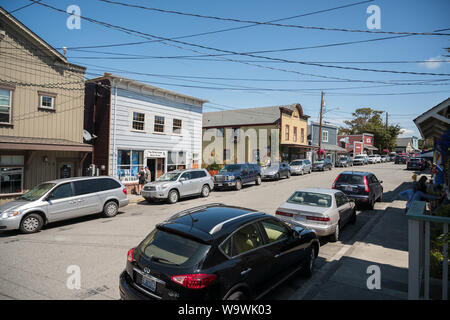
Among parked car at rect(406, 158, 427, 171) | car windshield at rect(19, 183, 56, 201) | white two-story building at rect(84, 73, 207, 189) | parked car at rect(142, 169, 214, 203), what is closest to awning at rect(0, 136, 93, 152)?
white two-story building at rect(84, 73, 207, 189)

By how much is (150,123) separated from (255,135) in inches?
723

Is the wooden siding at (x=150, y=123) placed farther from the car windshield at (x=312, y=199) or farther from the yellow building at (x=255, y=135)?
the car windshield at (x=312, y=199)

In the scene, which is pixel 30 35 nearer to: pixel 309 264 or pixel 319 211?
pixel 319 211

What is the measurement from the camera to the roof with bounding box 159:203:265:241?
3.81 metres

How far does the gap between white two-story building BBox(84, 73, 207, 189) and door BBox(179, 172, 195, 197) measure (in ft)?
15.7

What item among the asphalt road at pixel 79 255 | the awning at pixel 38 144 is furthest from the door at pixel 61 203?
the awning at pixel 38 144

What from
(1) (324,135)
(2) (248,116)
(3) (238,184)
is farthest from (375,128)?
(3) (238,184)

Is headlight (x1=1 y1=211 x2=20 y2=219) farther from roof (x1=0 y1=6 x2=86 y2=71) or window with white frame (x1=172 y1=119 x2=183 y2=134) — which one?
window with white frame (x1=172 y1=119 x2=183 y2=134)

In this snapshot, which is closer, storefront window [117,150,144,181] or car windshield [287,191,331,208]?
car windshield [287,191,331,208]

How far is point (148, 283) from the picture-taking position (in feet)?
11.7

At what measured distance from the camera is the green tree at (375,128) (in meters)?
66.1
